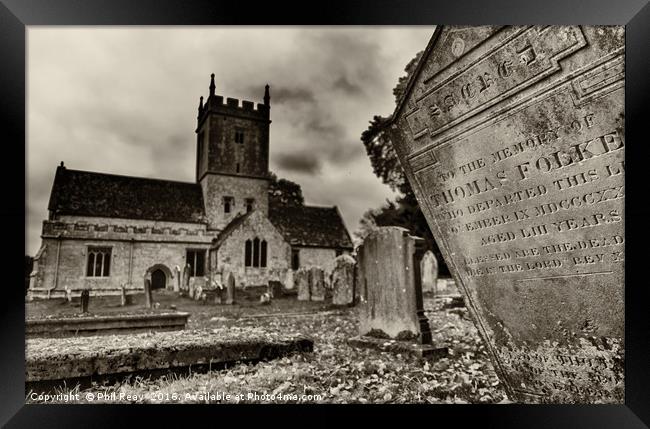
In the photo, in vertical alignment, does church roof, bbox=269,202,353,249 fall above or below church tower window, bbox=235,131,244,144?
below

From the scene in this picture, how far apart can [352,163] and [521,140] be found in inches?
70.3

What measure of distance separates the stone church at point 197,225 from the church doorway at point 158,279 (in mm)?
10

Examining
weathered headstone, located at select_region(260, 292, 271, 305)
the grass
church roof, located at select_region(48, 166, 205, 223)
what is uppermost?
church roof, located at select_region(48, 166, 205, 223)

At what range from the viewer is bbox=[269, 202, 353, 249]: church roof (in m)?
4.91

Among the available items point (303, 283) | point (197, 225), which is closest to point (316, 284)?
point (303, 283)

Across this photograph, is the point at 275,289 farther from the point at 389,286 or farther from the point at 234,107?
the point at 234,107

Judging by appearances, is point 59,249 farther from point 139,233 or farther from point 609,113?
point 609,113

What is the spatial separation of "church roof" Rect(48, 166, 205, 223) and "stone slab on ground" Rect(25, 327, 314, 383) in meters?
1.26

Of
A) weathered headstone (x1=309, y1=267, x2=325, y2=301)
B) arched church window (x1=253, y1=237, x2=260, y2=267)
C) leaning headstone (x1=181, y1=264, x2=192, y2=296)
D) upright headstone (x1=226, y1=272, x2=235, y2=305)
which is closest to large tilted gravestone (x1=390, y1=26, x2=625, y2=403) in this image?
weathered headstone (x1=309, y1=267, x2=325, y2=301)

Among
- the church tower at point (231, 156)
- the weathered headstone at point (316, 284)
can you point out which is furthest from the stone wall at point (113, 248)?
the weathered headstone at point (316, 284)

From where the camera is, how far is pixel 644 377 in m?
3.64

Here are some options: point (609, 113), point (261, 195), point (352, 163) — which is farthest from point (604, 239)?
point (261, 195)

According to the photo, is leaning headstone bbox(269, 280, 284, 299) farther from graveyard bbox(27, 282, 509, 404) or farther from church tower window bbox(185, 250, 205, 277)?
church tower window bbox(185, 250, 205, 277)

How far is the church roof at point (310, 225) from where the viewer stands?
16.1 feet
